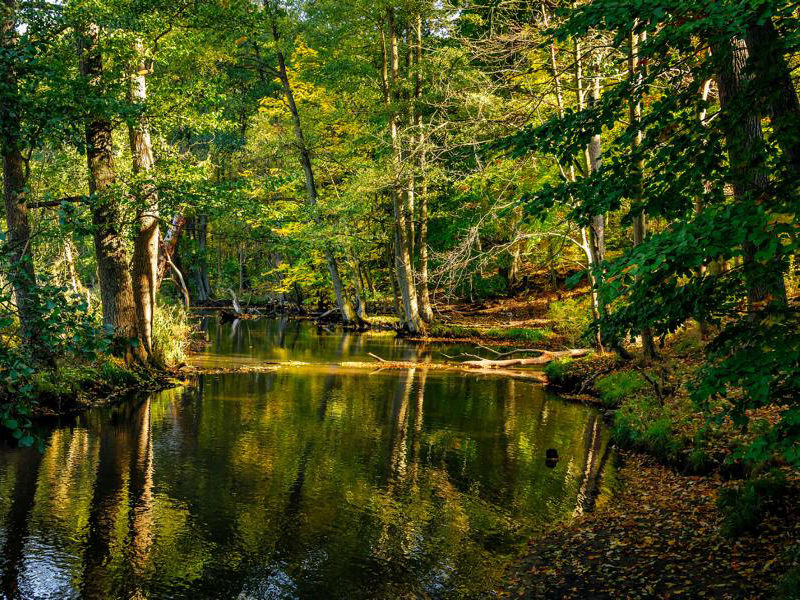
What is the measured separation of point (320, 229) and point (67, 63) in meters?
14.8

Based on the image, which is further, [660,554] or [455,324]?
[455,324]

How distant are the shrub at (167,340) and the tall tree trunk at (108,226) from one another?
106 centimetres

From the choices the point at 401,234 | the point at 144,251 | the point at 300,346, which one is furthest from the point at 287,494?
the point at 401,234

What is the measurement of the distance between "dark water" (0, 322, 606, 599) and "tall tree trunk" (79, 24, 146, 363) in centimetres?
217

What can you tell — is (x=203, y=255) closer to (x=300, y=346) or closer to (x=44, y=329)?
(x=300, y=346)

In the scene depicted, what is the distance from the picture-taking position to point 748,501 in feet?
23.1

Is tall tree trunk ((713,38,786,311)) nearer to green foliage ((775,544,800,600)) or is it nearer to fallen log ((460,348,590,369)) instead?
green foliage ((775,544,800,600))

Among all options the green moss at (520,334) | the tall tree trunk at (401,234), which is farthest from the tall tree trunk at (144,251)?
the green moss at (520,334)

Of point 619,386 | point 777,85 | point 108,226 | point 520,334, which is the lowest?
point 619,386

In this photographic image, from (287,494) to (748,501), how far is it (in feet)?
19.0

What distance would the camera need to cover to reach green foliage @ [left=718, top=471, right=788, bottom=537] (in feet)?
22.4

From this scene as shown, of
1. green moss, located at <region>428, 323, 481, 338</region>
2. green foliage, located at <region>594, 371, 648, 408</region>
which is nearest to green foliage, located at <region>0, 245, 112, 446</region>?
green foliage, located at <region>594, 371, 648, 408</region>

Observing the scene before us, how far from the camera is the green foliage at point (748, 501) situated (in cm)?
683

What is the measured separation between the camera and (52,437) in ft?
38.1
